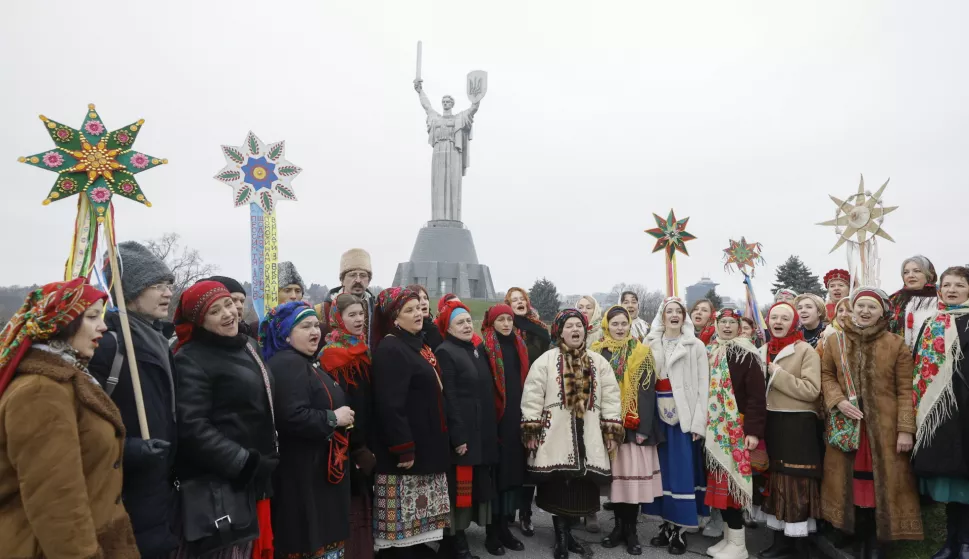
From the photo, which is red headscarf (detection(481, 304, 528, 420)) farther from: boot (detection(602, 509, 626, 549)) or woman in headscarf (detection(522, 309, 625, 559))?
boot (detection(602, 509, 626, 549))

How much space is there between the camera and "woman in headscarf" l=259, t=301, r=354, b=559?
324 cm

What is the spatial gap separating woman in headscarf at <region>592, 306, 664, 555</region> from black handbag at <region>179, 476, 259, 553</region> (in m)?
2.93

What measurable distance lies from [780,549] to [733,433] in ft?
3.23

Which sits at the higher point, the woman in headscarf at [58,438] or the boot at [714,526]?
the woman in headscarf at [58,438]

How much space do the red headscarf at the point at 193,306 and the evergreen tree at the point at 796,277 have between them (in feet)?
77.5

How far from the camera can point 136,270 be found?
2840 millimetres

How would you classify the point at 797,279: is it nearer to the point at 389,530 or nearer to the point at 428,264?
the point at 428,264

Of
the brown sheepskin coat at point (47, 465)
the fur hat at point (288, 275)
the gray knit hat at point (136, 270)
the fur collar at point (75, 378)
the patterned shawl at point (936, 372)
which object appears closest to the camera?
the brown sheepskin coat at point (47, 465)

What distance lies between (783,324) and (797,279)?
21.2 metres

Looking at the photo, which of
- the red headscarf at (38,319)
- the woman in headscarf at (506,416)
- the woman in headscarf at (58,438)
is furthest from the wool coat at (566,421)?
the red headscarf at (38,319)

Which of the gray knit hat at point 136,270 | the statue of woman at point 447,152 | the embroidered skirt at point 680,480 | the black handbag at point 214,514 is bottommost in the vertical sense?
the embroidered skirt at point 680,480

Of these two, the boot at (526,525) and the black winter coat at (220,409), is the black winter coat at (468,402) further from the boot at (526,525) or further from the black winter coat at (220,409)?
the black winter coat at (220,409)

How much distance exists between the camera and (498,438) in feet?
15.7

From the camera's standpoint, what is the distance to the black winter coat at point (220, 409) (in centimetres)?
273
